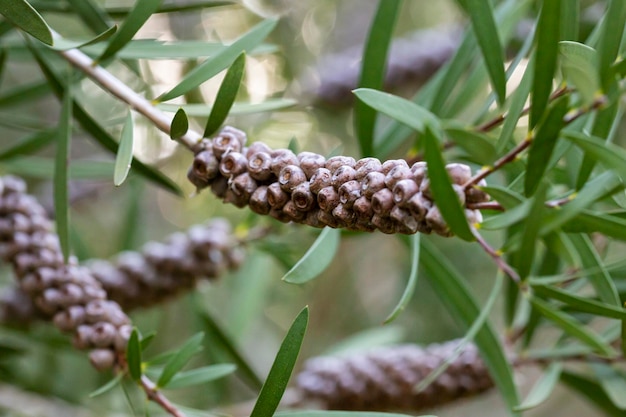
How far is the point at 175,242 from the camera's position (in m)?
0.65

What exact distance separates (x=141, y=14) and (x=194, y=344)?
191 millimetres

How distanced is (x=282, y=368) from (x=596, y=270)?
7.3 inches

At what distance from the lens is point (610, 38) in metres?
0.31

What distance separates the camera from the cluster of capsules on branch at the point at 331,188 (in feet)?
1.01

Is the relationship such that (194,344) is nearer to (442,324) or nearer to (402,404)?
(402,404)

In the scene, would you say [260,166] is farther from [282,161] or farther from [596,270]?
[596,270]

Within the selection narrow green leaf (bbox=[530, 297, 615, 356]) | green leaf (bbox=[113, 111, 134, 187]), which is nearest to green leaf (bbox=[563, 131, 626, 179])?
narrow green leaf (bbox=[530, 297, 615, 356])

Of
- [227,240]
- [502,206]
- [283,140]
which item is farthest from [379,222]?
[283,140]

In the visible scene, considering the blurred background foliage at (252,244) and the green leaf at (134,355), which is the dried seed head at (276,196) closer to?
the green leaf at (134,355)

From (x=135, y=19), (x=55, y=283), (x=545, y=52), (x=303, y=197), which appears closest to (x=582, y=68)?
(x=545, y=52)

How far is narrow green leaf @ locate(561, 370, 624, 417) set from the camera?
1.91ft

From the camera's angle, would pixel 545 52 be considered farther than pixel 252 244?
No

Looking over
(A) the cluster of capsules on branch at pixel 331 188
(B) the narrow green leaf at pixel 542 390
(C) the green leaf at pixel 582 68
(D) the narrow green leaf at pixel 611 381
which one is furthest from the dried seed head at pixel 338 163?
(D) the narrow green leaf at pixel 611 381

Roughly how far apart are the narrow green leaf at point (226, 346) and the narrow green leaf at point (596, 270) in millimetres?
281
